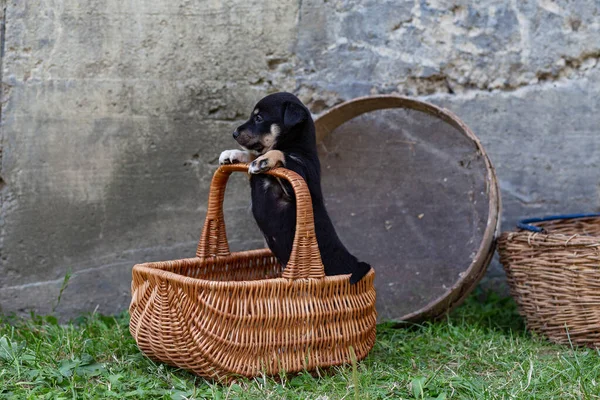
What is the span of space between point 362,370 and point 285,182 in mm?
940

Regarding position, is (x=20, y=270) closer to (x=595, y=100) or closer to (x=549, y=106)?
(x=549, y=106)

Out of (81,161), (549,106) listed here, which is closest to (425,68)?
(549,106)

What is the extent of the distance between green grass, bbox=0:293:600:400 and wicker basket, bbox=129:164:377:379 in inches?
3.6

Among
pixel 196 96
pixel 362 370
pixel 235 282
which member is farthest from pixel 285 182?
pixel 196 96

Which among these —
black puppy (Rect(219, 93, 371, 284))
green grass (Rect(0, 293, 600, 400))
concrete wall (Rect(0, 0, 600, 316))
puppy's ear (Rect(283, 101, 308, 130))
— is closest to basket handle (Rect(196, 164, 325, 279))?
black puppy (Rect(219, 93, 371, 284))

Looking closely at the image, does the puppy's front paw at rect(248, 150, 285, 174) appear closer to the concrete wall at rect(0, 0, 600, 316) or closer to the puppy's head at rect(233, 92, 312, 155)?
the puppy's head at rect(233, 92, 312, 155)

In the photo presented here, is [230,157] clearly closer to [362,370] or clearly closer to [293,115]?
[293,115]

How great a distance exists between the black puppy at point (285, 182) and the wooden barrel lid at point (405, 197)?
Answer: 0.98 metres

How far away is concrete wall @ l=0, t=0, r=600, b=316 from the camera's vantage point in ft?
13.4

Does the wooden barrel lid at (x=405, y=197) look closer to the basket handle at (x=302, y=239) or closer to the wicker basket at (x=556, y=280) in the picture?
the wicker basket at (x=556, y=280)

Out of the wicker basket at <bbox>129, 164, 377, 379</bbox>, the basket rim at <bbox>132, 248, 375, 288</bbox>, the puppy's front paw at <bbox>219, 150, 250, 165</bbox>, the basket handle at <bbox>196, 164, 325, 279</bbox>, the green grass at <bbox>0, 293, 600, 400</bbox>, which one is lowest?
the green grass at <bbox>0, 293, 600, 400</bbox>

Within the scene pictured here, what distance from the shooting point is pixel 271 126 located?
326 cm

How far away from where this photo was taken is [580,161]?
4379mm

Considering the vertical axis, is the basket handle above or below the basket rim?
above
